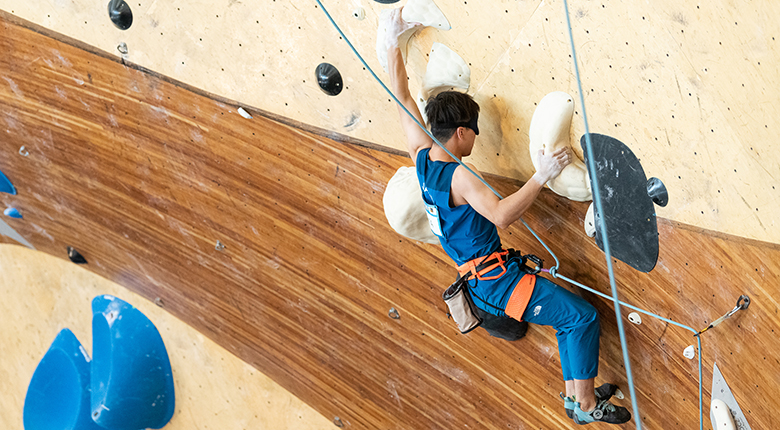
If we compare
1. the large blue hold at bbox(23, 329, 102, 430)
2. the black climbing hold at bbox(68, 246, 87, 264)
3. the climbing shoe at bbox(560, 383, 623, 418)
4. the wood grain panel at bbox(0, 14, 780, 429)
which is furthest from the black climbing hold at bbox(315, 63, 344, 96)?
the large blue hold at bbox(23, 329, 102, 430)

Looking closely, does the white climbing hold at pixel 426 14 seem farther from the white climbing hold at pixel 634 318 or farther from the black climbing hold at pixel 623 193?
the white climbing hold at pixel 634 318

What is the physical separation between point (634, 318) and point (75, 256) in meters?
2.53

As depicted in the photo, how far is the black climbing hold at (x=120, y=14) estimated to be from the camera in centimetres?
207

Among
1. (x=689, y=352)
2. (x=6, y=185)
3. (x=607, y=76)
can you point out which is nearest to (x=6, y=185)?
(x=6, y=185)

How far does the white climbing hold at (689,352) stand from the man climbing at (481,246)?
0.23 m

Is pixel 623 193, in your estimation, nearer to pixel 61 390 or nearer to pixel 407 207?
pixel 407 207

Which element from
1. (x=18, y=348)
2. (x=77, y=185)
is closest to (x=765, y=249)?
(x=77, y=185)

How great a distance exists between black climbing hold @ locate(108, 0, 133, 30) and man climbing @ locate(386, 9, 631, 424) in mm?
1119

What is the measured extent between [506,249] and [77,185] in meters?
1.99

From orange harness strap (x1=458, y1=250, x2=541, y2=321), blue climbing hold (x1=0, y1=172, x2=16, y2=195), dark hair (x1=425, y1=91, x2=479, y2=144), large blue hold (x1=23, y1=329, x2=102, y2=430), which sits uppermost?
dark hair (x1=425, y1=91, x2=479, y2=144)

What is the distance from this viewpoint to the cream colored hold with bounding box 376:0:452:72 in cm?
146

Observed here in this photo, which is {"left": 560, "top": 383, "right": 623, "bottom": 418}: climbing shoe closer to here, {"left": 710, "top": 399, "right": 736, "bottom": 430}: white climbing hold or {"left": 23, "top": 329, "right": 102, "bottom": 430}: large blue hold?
{"left": 710, "top": 399, "right": 736, "bottom": 430}: white climbing hold

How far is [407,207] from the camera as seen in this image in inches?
70.5

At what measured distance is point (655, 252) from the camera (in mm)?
1424
